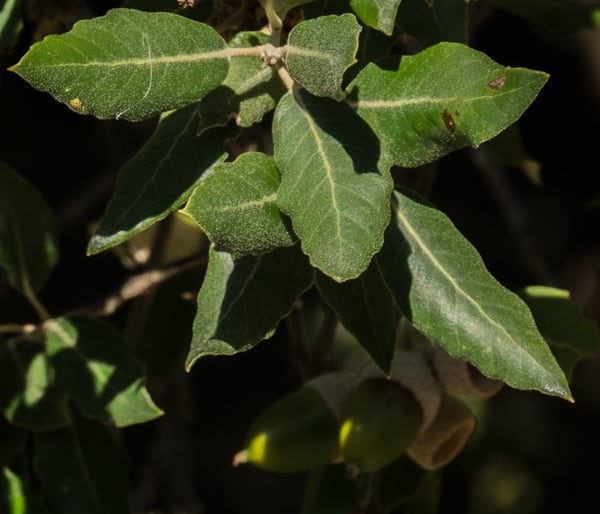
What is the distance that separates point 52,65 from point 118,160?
96cm

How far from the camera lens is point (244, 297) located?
1179mm

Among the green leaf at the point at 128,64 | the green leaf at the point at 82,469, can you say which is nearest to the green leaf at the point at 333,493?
the green leaf at the point at 82,469

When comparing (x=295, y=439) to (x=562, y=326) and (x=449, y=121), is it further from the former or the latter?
(x=449, y=121)

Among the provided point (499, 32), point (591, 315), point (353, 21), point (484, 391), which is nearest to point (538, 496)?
point (499, 32)

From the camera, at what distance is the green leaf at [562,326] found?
144 centimetres

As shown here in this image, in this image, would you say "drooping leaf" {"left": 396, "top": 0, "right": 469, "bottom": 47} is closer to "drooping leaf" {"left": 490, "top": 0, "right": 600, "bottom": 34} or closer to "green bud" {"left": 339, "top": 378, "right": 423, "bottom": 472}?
"drooping leaf" {"left": 490, "top": 0, "right": 600, "bottom": 34}

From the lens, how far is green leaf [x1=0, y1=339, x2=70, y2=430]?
1.44 metres

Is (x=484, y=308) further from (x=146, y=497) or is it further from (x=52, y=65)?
(x=146, y=497)

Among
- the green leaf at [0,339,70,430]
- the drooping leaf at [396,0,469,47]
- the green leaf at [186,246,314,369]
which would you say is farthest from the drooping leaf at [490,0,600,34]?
the green leaf at [0,339,70,430]

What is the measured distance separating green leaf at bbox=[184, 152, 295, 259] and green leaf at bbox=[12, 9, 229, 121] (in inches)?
3.6

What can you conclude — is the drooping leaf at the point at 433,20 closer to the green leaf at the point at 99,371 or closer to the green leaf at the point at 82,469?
the green leaf at the point at 99,371

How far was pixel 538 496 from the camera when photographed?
2951 mm

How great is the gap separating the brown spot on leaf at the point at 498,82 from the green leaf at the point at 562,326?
0.43 metres

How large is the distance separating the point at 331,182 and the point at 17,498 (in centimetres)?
65
